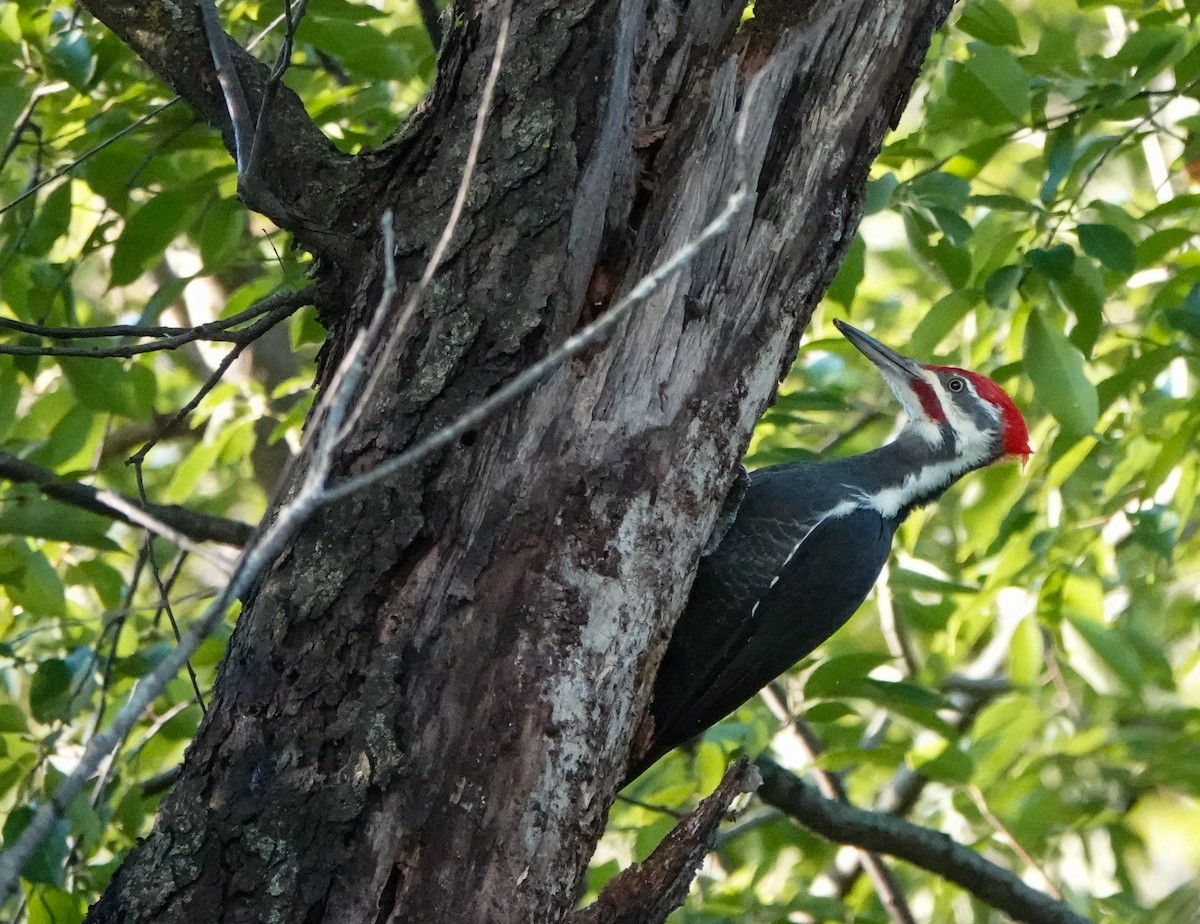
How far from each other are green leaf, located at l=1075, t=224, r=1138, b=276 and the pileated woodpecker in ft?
2.47

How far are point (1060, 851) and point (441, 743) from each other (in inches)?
133

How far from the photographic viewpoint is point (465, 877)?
68.7 inches

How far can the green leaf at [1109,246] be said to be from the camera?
2.77 metres

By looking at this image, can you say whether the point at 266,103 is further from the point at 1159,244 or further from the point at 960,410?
the point at 960,410

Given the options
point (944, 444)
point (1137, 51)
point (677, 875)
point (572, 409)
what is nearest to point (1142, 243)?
point (1137, 51)

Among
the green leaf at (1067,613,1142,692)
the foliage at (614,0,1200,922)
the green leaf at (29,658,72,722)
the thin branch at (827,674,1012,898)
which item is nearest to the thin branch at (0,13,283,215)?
the green leaf at (29,658,72,722)

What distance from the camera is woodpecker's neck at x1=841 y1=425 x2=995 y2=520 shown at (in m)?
3.60

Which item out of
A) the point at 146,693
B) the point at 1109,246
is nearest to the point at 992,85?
the point at 1109,246

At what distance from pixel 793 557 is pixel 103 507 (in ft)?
5.73

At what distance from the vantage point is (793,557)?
332 centimetres

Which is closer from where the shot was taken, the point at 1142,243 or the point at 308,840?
the point at 308,840

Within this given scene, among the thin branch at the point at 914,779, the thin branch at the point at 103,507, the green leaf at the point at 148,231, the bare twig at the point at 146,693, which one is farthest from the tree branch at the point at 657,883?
the thin branch at the point at 914,779

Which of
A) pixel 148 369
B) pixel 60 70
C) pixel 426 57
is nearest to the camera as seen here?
pixel 60 70

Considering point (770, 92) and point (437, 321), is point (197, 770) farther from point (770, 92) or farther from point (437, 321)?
point (770, 92)
